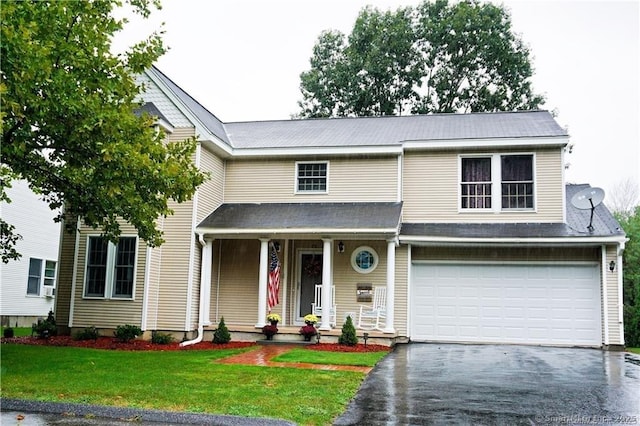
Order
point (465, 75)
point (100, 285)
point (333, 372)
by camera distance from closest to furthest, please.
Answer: point (333, 372) < point (100, 285) < point (465, 75)

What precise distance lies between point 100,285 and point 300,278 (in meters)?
5.10

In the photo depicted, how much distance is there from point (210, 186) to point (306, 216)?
9.09 ft

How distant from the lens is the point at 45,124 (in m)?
8.83

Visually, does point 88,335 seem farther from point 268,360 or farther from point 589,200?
point 589,200

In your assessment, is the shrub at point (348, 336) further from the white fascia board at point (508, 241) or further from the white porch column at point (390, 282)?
the white fascia board at point (508, 241)

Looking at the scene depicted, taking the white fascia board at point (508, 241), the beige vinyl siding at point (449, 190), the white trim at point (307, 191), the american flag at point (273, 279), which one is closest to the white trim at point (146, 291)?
the american flag at point (273, 279)

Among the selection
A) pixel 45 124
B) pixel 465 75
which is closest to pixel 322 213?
pixel 45 124

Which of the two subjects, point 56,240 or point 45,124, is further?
point 56,240

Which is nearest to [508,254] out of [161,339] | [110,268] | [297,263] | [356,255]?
[356,255]

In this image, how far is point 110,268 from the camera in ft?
47.0

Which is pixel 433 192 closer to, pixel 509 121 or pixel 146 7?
pixel 509 121

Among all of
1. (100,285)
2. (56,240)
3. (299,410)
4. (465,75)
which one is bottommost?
(299,410)

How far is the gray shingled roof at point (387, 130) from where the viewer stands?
1603 centimetres

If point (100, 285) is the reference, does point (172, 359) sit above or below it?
below
